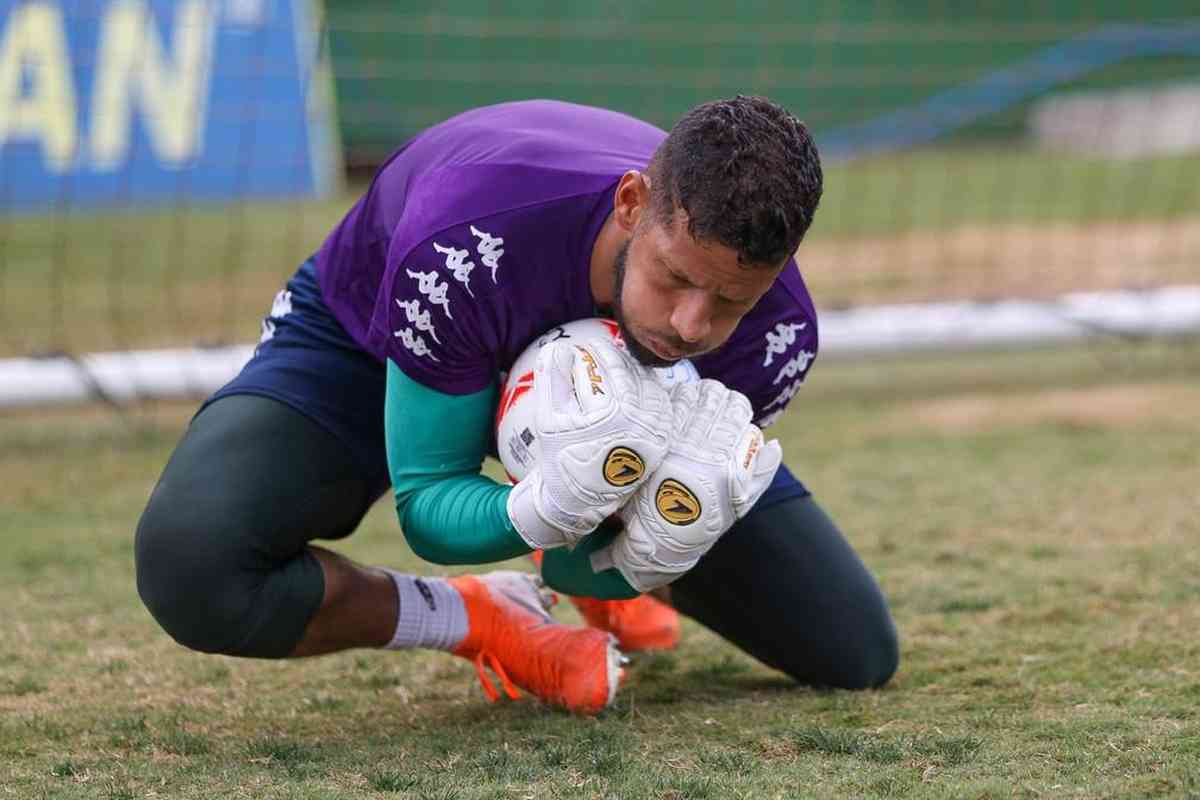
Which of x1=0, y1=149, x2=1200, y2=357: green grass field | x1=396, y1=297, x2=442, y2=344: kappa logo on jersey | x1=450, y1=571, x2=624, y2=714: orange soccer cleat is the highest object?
x1=396, y1=297, x2=442, y2=344: kappa logo on jersey

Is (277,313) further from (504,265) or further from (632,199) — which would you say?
(632,199)

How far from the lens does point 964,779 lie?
2.13m

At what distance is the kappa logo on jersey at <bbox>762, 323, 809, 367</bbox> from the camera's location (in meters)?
2.54

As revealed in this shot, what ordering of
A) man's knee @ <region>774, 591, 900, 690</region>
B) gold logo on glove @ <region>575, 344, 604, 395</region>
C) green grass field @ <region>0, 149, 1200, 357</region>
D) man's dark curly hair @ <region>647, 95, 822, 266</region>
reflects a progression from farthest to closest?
1. green grass field @ <region>0, 149, 1200, 357</region>
2. man's knee @ <region>774, 591, 900, 690</region>
3. gold logo on glove @ <region>575, 344, 604, 395</region>
4. man's dark curly hair @ <region>647, 95, 822, 266</region>

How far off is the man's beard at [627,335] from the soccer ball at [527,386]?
0.01 m

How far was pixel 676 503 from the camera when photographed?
2281 millimetres

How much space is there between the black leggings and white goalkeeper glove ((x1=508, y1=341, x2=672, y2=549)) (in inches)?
17.1

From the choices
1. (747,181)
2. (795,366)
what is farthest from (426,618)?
(747,181)

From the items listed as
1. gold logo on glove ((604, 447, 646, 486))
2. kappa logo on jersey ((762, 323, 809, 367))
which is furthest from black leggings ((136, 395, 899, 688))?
gold logo on glove ((604, 447, 646, 486))

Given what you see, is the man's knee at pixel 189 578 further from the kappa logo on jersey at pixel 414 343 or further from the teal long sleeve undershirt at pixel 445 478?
the kappa logo on jersey at pixel 414 343

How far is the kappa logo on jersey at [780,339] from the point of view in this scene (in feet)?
8.32

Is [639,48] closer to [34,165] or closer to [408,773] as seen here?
[34,165]

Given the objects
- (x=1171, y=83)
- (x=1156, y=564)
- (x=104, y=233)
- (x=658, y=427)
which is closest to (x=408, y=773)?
(x=658, y=427)

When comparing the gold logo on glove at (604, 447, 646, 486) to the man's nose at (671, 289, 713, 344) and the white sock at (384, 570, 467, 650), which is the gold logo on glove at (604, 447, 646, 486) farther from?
the white sock at (384, 570, 467, 650)
